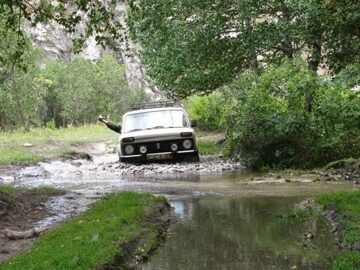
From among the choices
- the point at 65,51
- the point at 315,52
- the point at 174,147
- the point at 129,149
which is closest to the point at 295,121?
the point at 174,147

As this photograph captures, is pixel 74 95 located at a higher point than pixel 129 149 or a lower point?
higher

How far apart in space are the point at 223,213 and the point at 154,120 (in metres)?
7.89

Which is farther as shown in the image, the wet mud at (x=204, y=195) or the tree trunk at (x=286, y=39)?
the tree trunk at (x=286, y=39)

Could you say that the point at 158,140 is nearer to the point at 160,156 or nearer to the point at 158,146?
the point at 158,146

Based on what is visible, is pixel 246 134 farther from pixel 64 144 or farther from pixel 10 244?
pixel 64 144

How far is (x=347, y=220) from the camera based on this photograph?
25.5 ft

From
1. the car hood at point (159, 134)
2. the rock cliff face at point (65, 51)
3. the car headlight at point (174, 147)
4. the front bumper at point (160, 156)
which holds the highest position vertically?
the rock cliff face at point (65, 51)

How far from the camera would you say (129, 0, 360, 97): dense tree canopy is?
19.4 metres

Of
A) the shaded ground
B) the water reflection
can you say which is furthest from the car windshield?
the water reflection

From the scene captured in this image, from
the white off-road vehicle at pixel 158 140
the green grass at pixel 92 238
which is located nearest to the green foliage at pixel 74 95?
the white off-road vehicle at pixel 158 140

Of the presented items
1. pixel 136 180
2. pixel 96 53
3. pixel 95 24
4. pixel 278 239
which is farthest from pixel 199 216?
pixel 96 53

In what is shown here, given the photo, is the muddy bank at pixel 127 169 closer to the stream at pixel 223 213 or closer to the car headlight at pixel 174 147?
the stream at pixel 223 213

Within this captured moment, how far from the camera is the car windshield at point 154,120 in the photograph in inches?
658

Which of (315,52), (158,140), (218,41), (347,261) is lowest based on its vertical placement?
(347,261)
